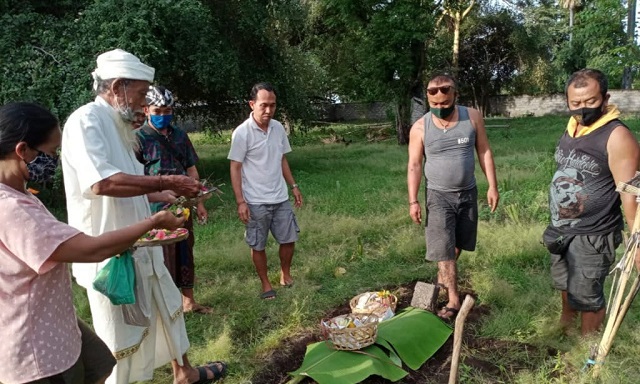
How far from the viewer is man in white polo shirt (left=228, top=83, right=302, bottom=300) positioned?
176 inches

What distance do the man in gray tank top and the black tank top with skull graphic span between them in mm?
799

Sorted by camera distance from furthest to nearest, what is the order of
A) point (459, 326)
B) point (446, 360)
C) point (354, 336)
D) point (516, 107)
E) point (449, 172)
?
point (516, 107) < point (449, 172) < point (446, 360) < point (354, 336) < point (459, 326)

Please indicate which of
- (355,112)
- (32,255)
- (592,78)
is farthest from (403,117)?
(32,255)

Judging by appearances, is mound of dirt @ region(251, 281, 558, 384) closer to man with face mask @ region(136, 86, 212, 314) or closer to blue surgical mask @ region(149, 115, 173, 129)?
man with face mask @ region(136, 86, 212, 314)

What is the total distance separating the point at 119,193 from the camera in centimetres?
244

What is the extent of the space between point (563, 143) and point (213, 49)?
22.6ft

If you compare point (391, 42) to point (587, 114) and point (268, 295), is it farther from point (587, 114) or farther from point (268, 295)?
point (587, 114)

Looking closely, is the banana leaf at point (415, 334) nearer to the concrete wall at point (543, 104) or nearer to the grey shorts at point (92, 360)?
the grey shorts at point (92, 360)

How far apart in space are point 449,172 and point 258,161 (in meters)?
1.61

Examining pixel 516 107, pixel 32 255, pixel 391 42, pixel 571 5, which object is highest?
pixel 571 5

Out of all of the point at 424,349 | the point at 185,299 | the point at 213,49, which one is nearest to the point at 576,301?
the point at 424,349

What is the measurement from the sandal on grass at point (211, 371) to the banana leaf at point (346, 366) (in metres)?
0.49

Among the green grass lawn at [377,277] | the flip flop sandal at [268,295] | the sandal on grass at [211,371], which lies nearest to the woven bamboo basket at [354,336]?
the green grass lawn at [377,277]

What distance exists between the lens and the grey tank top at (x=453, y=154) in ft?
13.3
